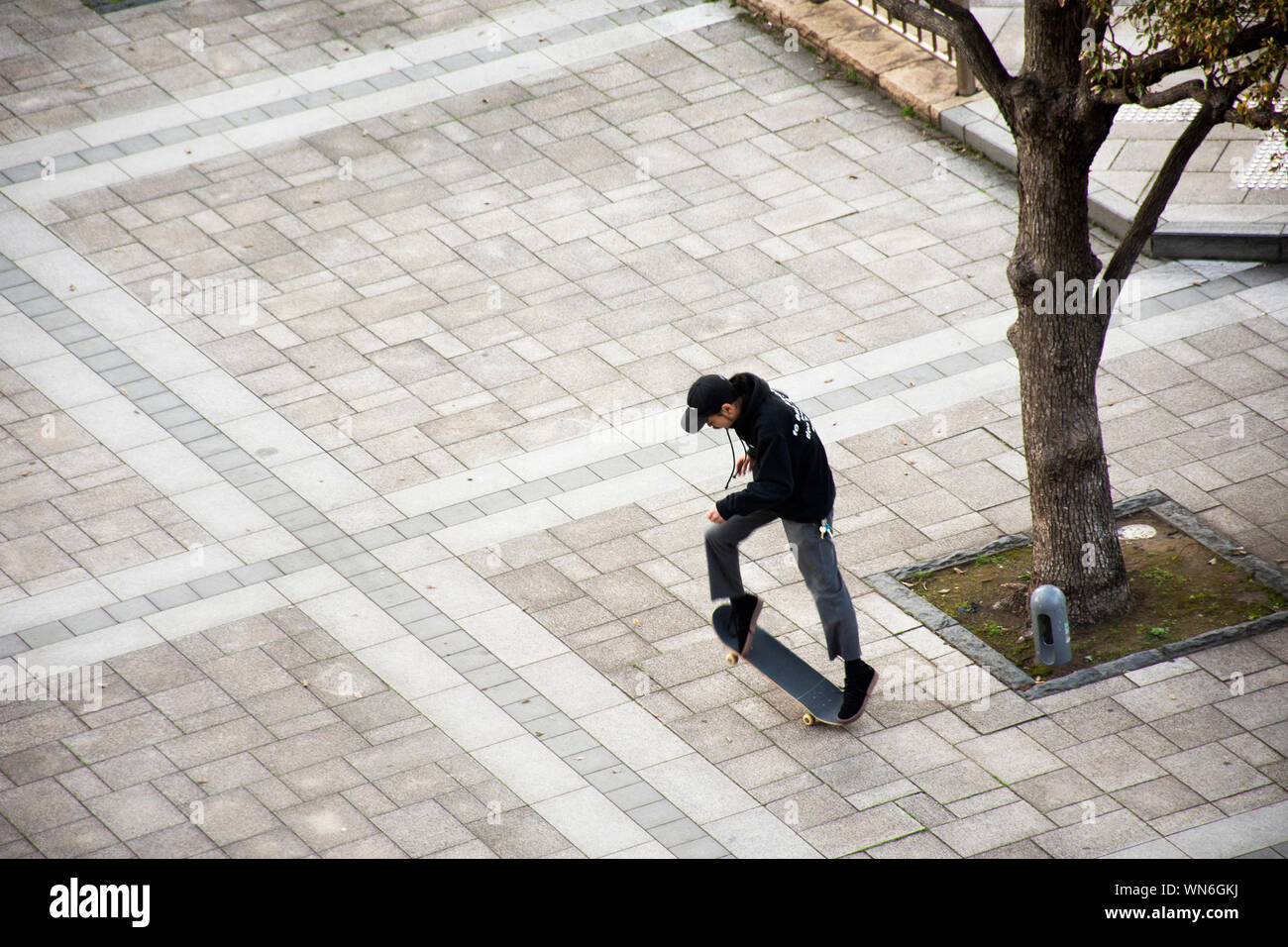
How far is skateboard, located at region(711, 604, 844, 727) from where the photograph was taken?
26.9ft

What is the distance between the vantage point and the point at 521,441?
34.0 ft

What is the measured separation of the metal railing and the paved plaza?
48cm

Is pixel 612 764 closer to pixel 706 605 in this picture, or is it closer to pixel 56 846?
pixel 706 605

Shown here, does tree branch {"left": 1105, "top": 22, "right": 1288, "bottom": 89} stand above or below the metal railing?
above

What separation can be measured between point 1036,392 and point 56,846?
5027mm

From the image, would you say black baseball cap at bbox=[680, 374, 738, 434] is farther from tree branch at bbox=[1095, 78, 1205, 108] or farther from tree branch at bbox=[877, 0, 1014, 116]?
tree branch at bbox=[1095, 78, 1205, 108]

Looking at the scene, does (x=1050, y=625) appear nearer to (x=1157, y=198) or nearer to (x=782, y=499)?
(x=782, y=499)

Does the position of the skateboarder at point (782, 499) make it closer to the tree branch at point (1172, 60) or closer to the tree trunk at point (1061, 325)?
the tree trunk at point (1061, 325)

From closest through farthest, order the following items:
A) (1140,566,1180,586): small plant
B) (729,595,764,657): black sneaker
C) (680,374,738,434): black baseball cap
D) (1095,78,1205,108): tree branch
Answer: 1. (1095,78,1205,108): tree branch
2. (680,374,738,434): black baseball cap
3. (729,595,764,657): black sneaker
4. (1140,566,1180,586): small plant

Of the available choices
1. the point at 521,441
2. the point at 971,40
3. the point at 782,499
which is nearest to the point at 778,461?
the point at 782,499

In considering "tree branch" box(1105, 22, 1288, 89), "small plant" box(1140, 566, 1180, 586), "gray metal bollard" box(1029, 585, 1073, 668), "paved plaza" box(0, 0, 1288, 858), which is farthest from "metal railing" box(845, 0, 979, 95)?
A: "gray metal bollard" box(1029, 585, 1073, 668)

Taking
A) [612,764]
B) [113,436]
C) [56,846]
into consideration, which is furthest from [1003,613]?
[113,436]

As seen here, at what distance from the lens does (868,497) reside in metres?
9.77

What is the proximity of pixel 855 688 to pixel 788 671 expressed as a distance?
1.16 feet
